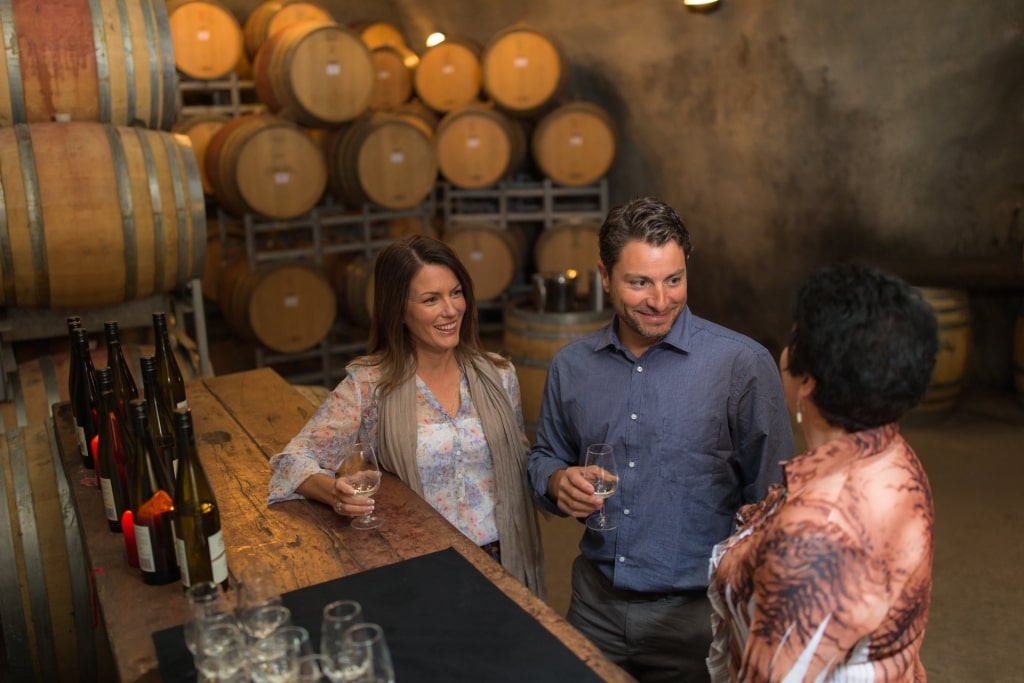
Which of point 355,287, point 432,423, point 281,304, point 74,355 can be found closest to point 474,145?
point 355,287

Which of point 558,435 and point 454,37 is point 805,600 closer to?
point 558,435

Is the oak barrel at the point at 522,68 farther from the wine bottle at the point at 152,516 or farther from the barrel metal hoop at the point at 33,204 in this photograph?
the wine bottle at the point at 152,516

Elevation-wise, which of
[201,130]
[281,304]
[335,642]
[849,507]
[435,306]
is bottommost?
[281,304]

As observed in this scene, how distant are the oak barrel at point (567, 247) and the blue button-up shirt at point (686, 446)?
557 cm

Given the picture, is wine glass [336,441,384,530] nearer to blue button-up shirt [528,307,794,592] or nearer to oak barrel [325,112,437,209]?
blue button-up shirt [528,307,794,592]

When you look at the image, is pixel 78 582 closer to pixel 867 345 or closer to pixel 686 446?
pixel 686 446

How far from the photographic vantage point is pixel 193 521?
1965 millimetres

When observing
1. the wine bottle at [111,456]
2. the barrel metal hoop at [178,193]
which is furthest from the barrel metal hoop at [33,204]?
the wine bottle at [111,456]

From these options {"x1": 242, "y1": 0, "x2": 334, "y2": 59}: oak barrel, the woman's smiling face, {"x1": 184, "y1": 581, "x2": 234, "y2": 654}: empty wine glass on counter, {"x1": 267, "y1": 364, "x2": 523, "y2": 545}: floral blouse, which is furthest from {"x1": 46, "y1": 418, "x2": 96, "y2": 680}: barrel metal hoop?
{"x1": 242, "y1": 0, "x2": 334, "y2": 59}: oak barrel

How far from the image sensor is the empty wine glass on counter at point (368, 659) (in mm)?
1314

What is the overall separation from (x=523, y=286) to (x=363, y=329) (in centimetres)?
173

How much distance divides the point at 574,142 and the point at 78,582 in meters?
Result: 5.82

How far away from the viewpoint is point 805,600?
4.48 feet

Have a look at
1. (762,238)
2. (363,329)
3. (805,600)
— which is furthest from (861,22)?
(805,600)
